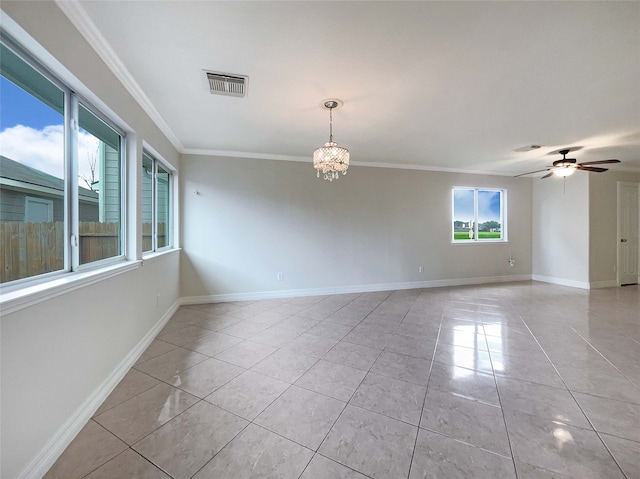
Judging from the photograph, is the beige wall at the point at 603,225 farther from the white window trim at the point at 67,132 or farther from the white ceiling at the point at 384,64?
the white window trim at the point at 67,132

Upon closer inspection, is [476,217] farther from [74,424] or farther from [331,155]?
[74,424]

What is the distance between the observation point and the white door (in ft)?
17.6

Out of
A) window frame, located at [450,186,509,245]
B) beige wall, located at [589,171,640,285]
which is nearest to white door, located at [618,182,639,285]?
beige wall, located at [589,171,640,285]

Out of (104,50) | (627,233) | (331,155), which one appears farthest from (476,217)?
(104,50)

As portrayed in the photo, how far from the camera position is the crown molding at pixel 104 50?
1474 mm

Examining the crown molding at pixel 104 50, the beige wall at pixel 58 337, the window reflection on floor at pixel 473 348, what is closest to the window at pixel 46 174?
the beige wall at pixel 58 337

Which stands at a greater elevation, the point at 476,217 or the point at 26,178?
the point at 476,217

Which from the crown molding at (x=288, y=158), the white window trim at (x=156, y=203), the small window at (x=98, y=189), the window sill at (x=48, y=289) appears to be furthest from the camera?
the crown molding at (x=288, y=158)

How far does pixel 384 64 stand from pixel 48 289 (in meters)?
2.61

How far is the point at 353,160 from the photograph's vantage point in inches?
189

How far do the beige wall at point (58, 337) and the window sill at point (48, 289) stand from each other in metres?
0.04

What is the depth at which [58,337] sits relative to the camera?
4.62 ft

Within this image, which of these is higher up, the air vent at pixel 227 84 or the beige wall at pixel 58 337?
the air vent at pixel 227 84

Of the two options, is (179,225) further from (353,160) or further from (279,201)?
(353,160)
